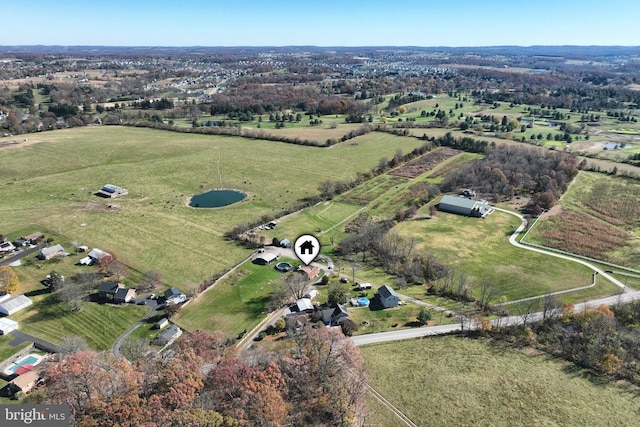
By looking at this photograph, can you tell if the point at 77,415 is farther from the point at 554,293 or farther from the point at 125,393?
the point at 554,293

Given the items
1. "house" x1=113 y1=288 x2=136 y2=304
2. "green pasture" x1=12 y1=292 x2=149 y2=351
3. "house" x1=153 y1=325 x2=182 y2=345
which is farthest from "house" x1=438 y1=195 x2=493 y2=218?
"house" x1=113 y1=288 x2=136 y2=304

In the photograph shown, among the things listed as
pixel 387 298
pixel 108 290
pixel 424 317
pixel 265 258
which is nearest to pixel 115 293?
pixel 108 290

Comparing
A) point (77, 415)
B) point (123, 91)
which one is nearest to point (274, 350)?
point (77, 415)

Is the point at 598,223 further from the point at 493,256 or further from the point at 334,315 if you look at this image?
the point at 334,315

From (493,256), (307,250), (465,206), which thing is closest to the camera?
(307,250)

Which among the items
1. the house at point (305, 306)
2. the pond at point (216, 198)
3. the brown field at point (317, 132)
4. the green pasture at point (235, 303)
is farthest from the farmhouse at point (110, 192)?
the brown field at point (317, 132)
